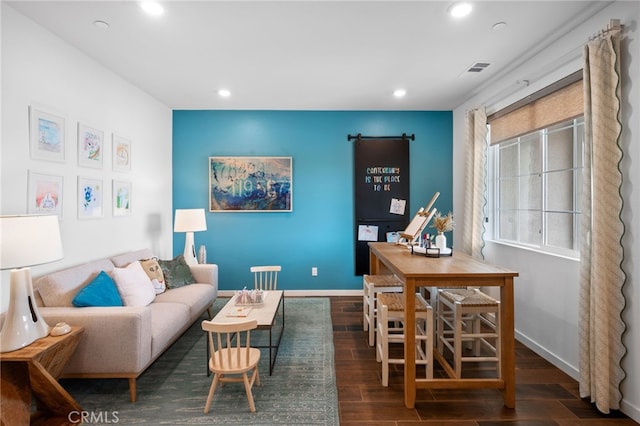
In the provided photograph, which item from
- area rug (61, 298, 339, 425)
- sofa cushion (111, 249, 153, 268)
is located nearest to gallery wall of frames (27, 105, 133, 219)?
sofa cushion (111, 249, 153, 268)

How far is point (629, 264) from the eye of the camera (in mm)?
2008

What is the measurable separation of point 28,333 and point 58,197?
3.88 feet

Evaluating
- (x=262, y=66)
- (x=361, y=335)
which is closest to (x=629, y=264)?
(x=361, y=335)

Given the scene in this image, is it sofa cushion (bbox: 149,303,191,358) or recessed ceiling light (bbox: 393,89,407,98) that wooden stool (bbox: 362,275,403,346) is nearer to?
sofa cushion (bbox: 149,303,191,358)

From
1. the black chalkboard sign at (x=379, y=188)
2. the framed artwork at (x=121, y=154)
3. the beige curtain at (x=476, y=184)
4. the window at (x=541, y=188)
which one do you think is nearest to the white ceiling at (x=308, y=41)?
the beige curtain at (x=476, y=184)

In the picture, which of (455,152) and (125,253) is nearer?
(125,253)

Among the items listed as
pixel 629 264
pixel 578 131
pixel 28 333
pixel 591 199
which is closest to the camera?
pixel 28 333

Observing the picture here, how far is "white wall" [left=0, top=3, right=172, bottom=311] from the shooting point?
7.32 feet

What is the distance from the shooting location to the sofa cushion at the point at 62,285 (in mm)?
2348

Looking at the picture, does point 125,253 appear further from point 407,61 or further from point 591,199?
point 591,199

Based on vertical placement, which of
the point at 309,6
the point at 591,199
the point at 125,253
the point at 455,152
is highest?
the point at 309,6

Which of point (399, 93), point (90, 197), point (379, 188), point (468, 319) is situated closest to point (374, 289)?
point (468, 319)

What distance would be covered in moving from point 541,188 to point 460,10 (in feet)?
5.77

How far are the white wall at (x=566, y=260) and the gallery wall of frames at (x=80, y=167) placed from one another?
13.2ft
